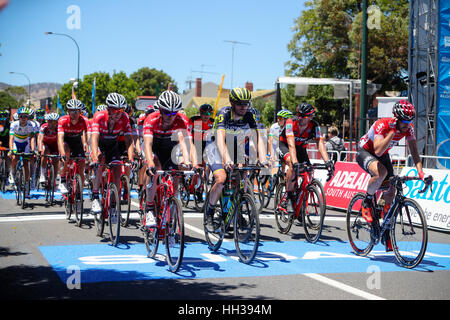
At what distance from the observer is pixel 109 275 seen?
21.3ft

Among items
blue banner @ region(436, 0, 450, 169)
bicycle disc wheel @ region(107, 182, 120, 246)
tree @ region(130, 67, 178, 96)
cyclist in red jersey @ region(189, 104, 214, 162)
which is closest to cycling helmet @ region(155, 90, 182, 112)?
bicycle disc wheel @ region(107, 182, 120, 246)

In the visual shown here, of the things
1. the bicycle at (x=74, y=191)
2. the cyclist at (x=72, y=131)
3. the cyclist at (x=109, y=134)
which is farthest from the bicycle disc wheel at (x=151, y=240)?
the cyclist at (x=72, y=131)

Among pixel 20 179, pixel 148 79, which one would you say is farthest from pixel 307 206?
pixel 148 79

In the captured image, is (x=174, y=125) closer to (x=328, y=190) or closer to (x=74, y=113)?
(x=74, y=113)

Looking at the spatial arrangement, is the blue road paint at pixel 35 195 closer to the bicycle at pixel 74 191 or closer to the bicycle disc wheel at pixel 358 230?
the bicycle at pixel 74 191

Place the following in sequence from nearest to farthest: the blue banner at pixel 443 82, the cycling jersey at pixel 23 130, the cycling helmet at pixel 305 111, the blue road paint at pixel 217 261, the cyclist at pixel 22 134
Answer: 1. the blue road paint at pixel 217 261
2. the cycling helmet at pixel 305 111
3. the cyclist at pixel 22 134
4. the cycling jersey at pixel 23 130
5. the blue banner at pixel 443 82

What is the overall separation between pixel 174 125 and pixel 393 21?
35.4m

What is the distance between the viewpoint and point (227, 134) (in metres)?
8.08

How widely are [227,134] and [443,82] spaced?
40.2 ft

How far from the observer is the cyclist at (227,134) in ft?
25.3

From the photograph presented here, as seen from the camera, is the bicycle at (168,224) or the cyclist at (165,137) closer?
the bicycle at (168,224)

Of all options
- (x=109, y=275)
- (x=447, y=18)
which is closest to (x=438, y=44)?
(x=447, y=18)

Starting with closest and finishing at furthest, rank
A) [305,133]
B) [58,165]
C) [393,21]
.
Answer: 1. [305,133]
2. [58,165]
3. [393,21]
